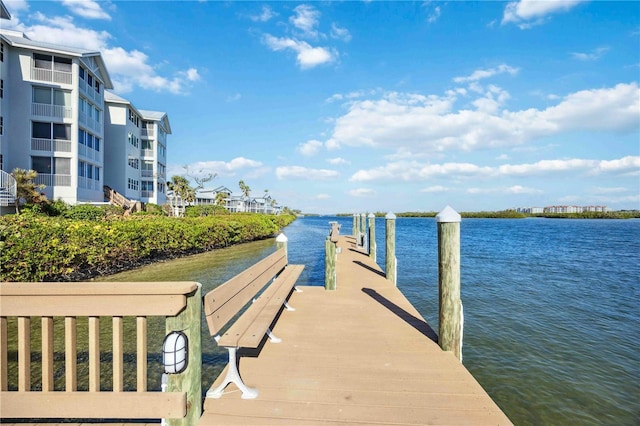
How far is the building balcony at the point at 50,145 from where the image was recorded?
72.6 ft

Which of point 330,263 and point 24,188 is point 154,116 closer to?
point 24,188

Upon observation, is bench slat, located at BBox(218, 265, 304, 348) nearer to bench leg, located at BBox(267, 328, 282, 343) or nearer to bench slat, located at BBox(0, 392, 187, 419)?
bench leg, located at BBox(267, 328, 282, 343)

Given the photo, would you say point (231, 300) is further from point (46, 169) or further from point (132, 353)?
point (46, 169)

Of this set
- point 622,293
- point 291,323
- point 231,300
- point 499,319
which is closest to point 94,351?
point 231,300

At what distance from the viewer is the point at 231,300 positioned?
142 inches

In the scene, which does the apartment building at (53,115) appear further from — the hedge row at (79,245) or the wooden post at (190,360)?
the wooden post at (190,360)

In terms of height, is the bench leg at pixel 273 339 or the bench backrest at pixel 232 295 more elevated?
the bench backrest at pixel 232 295

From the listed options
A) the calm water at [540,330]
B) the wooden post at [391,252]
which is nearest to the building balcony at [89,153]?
the calm water at [540,330]

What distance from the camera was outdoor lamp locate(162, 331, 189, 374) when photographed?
7.49 feet

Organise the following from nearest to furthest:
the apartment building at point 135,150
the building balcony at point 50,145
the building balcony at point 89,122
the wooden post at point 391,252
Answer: the wooden post at point 391,252 < the building balcony at point 50,145 < the building balcony at point 89,122 < the apartment building at point 135,150

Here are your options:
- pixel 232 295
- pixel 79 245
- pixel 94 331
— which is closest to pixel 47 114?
pixel 79 245

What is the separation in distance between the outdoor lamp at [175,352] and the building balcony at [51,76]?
29.7 meters

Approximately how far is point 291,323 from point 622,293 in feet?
40.4

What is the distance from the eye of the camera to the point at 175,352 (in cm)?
232
